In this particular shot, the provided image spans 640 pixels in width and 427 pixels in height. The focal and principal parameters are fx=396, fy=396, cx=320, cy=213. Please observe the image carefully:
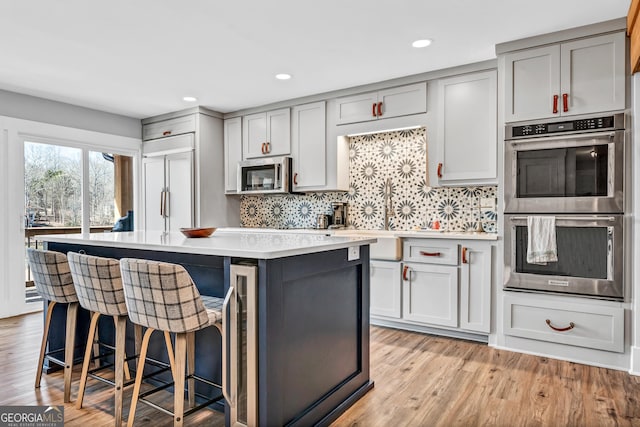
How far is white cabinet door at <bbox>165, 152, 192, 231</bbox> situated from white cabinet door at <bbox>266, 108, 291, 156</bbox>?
102cm

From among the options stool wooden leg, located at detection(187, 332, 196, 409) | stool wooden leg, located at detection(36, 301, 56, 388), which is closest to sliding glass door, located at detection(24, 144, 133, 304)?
stool wooden leg, located at detection(36, 301, 56, 388)

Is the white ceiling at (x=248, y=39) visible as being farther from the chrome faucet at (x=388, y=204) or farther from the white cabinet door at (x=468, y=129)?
the chrome faucet at (x=388, y=204)

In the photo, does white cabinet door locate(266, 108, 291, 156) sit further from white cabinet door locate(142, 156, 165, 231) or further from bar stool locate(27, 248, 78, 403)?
bar stool locate(27, 248, 78, 403)

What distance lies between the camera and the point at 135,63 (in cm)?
342

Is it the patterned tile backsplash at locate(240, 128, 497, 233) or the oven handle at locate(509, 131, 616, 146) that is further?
the patterned tile backsplash at locate(240, 128, 497, 233)

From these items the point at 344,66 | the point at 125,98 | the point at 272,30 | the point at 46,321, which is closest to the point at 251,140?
the point at 125,98

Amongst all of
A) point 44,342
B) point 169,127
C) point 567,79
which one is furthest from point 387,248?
point 169,127

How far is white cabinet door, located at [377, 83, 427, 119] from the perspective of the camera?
369 centimetres

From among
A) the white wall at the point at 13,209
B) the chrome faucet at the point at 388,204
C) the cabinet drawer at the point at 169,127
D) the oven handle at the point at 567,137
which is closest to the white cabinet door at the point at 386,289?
the chrome faucet at the point at 388,204

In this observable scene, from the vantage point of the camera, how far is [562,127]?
2.86 metres

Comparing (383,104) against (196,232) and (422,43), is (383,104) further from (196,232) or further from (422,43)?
(196,232)

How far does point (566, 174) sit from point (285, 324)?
2.34 meters

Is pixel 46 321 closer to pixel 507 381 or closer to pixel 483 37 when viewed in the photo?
pixel 507 381

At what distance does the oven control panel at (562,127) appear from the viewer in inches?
107
